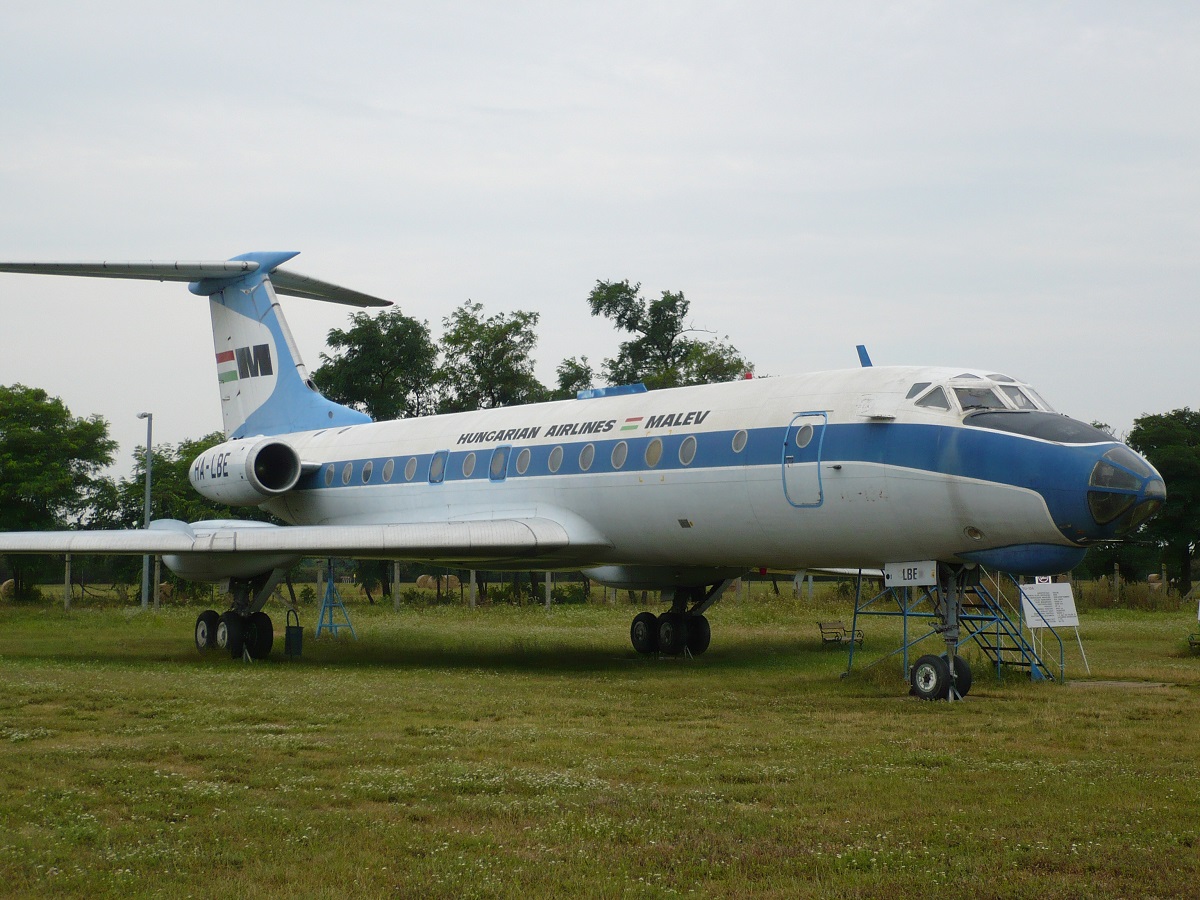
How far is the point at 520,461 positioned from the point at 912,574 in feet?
22.2

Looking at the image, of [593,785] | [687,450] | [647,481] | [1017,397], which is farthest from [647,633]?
[593,785]

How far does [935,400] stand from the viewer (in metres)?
13.4

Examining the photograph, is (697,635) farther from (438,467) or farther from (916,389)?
(916,389)

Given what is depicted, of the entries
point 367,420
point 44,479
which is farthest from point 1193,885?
point 44,479

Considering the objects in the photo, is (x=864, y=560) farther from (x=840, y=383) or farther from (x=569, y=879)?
(x=569, y=879)

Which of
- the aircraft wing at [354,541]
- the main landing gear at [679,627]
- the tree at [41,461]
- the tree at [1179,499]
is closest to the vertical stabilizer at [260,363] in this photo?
the aircraft wing at [354,541]

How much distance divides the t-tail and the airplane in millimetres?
43

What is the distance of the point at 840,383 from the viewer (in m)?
14.5

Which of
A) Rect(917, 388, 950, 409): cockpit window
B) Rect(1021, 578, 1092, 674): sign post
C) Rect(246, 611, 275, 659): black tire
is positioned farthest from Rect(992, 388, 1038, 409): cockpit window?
Rect(246, 611, 275, 659): black tire

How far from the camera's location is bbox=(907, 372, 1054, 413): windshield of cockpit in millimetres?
13344

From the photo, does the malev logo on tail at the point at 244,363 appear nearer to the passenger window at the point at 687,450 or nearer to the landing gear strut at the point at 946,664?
the passenger window at the point at 687,450

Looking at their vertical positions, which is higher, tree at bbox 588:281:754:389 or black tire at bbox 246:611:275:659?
tree at bbox 588:281:754:389

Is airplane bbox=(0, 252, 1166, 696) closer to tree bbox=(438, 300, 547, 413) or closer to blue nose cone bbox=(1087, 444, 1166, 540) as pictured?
blue nose cone bbox=(1087, 444, 1166, 540)

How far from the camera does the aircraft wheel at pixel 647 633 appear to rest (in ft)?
65.8
